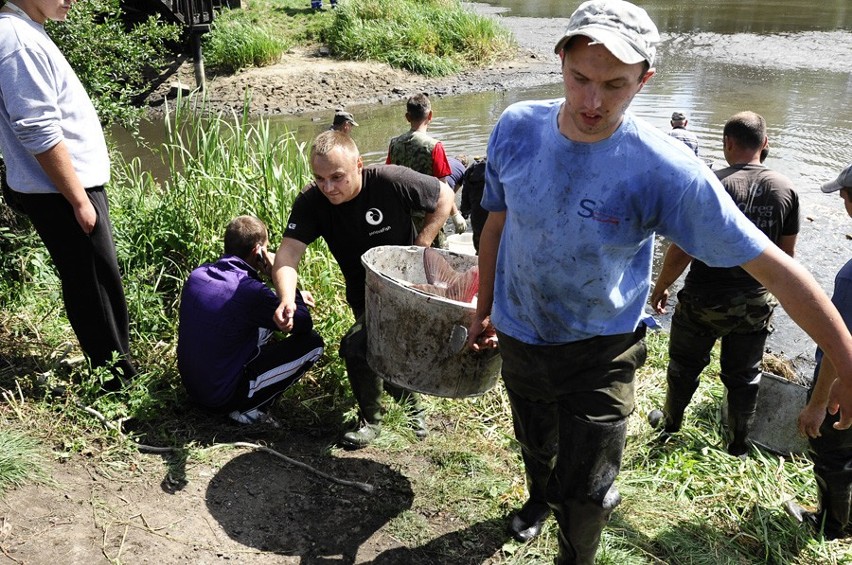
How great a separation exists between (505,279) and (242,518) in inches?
61.6

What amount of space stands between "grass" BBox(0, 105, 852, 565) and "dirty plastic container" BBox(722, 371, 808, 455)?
→ 0.18 m

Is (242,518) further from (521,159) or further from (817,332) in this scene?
(817,332)

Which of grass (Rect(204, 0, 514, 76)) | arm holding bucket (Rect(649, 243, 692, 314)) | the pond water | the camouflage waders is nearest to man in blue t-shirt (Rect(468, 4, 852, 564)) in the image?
arm holding bucket (Rect(649, 243, 692, 314))

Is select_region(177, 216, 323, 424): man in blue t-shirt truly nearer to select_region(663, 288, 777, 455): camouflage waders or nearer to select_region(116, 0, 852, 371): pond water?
select_region(663, 288, 777, 455): camouflage waders

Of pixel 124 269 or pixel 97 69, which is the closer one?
pixel 124 269

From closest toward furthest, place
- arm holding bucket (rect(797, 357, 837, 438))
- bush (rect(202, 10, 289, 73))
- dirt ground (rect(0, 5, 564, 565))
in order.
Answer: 1. arm holding bucket (rect(797, 357, 837, 438))
2. dirt ground (rect(0, 5, 564, 565))
3. bush (rect(202, 10, 289, 73))

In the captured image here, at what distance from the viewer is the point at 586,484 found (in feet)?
8.50

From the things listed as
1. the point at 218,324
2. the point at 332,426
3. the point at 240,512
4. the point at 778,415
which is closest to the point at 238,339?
the point at 218,324

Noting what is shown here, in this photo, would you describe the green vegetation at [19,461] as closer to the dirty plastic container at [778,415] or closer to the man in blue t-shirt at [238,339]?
the man in blue t-shirt at [238,339]

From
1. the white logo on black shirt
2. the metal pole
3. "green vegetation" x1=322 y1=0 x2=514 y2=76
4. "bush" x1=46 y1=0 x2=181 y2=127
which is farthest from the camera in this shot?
"green vegetation" x1=322 y1=0 x2=514 y2=76

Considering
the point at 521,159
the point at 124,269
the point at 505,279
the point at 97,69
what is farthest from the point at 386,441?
the point at 97,69

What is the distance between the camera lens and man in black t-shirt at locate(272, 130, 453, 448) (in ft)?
11.9

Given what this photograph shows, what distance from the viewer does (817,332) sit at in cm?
216

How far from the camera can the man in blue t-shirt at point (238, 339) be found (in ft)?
12.5
